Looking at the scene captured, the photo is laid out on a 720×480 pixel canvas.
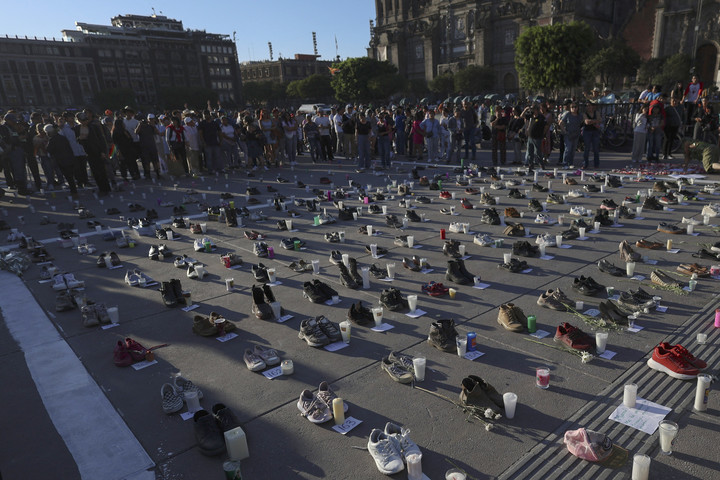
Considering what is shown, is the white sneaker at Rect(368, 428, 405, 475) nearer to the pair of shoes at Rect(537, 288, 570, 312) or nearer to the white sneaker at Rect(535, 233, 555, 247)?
the pair of shoes at Rect(537, 288, 570, 312)

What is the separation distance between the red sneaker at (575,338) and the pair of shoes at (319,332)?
256 centimetres

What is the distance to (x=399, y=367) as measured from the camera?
475cm

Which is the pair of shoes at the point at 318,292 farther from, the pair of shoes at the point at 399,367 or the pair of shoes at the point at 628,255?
the pair of shoes at the point at 628,255

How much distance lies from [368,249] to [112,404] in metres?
5.33

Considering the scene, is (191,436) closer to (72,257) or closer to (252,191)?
(72,257)

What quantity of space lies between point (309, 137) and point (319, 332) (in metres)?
16.5

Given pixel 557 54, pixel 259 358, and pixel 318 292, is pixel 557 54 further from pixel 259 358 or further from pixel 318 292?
pixel 259 358

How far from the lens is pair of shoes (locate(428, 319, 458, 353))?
5141mm

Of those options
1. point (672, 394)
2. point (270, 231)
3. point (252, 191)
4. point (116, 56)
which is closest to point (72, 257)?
point (270, 231)

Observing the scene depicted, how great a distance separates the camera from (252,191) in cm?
1441

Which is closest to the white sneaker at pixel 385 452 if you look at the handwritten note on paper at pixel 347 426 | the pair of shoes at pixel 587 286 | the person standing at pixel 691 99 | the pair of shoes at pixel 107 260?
the handwritten note on paper at pixel 347 426

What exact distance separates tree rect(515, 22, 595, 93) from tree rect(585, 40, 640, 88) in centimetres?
590

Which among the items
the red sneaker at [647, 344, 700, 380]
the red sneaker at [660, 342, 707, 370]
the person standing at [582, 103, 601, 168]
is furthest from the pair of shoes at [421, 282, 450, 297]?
the person standing at [582, 103, 601, 168]

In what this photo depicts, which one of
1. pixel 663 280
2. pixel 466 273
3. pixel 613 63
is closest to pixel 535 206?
pixel 663 280
